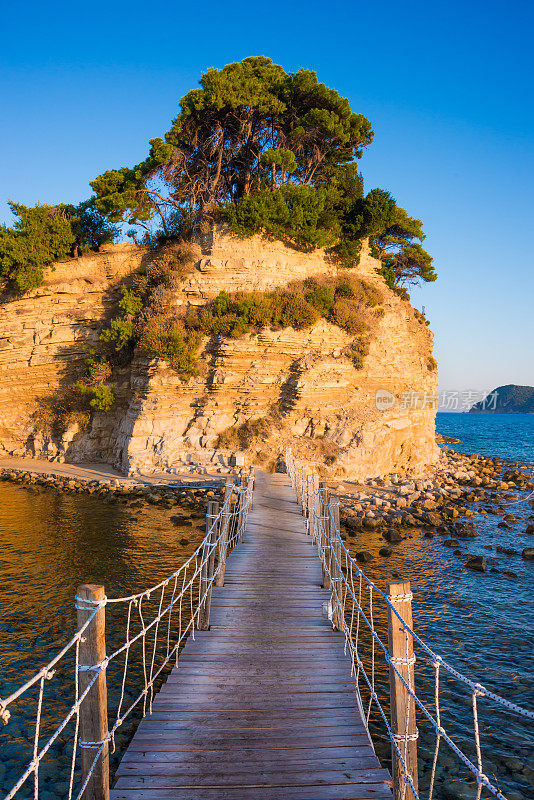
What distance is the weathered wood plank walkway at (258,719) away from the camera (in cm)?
381

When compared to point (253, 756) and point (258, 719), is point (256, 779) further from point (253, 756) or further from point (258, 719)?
point (258, 719)

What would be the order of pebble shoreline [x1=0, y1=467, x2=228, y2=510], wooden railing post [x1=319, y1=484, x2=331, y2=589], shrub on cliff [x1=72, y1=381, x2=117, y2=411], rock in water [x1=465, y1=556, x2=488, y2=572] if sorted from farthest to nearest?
shrub on cliff [x1=72, y1=381, x2=117, y2=411] < pebble shoreline [x1=0, y1=467, x2=228, y2=510] < rock in water [x1=465, y1=556, x2=488, y2=572] < wooden railing post [x1=319, y1=484, x2=331, y2=589]

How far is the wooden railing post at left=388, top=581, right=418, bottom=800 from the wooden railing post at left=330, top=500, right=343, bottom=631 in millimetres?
3232

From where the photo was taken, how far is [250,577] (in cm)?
881

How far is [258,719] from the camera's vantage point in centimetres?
468

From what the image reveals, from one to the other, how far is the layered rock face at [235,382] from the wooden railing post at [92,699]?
20.4 meters

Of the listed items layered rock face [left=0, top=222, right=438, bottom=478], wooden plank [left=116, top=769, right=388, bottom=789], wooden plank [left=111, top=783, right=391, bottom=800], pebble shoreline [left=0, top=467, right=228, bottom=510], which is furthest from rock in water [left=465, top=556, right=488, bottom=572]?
wooden plank [left=111, top=783, right=391, bottom=800]

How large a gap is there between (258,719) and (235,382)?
20957mm

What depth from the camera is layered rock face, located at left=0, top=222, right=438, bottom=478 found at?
24.7 meters

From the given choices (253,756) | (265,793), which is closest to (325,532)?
(253,756)

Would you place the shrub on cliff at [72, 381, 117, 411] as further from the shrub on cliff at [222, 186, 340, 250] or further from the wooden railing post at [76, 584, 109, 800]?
the wooden railing post at [76, 584, 109, 800]

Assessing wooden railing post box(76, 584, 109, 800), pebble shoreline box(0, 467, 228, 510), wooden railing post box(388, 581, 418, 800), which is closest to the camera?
wooden railing post box(76, 584, 109, 800)

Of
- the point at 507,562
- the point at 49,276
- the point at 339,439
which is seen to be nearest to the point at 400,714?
the point at 507,562

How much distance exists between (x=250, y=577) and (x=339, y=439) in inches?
646
